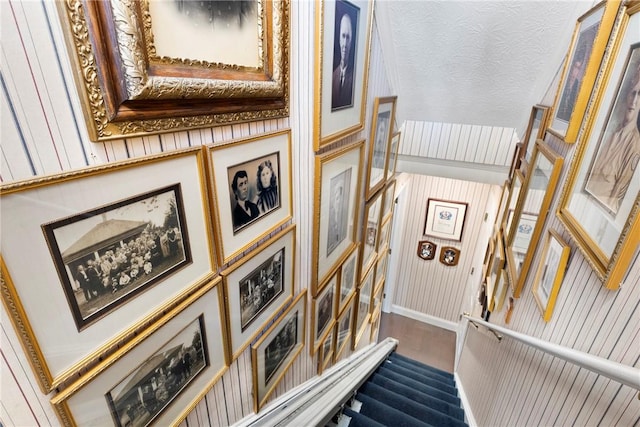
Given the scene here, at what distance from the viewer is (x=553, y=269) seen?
4.65 feet

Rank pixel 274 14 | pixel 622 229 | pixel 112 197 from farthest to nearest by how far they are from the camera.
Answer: pixel 274 14, pixel 622 229, pixel 112 197

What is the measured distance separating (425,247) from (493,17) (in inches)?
151

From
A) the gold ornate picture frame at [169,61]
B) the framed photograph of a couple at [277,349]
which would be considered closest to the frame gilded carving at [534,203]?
the framed photograph of a couple at [277,349]

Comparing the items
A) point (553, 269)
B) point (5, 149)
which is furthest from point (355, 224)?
point (5, 149)

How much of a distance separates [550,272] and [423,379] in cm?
278

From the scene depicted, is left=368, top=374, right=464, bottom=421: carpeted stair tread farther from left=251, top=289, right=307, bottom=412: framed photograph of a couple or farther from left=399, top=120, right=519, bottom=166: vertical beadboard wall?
left=399, top=120, right=519, bottom=166: vertical beadboard wall

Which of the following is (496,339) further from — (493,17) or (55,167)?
(55,167)

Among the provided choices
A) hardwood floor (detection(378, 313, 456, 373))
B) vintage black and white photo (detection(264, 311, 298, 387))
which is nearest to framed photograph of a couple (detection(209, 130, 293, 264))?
vintage black and white photo (detection(264, 311, 298, 387))

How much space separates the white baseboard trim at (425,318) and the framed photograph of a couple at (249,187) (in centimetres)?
513

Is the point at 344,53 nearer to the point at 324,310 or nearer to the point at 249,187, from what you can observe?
the point at 249,187

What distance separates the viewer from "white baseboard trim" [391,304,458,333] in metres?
5.61

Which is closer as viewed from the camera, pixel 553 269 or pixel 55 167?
pixel 55 167

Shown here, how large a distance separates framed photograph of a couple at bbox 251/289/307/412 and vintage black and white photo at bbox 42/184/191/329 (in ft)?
2.38

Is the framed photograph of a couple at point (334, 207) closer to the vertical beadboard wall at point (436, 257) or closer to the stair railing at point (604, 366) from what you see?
the stair railing at point (604, 366)
